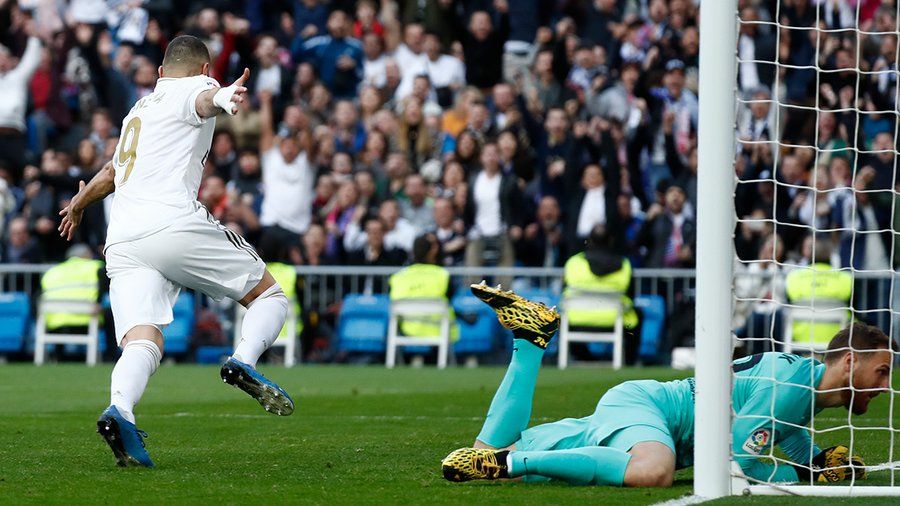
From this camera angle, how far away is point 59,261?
20.1 metres

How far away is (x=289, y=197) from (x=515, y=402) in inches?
506

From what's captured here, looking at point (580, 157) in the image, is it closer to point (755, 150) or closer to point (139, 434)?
point (755, 150)

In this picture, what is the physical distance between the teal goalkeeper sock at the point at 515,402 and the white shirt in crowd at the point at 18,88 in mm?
15474

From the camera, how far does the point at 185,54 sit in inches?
324

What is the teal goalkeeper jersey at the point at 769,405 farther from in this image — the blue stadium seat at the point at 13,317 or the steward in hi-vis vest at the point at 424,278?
the blue stadium seat at the point at 13,317

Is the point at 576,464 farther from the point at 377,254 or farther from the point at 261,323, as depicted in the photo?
the point at 377,254

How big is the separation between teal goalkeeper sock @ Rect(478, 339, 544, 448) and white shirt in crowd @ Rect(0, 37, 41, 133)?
15.5 m

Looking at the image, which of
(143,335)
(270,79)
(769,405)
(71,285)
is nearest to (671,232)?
(270,79)

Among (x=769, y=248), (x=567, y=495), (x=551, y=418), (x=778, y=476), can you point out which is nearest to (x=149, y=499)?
(x=567, y=495)

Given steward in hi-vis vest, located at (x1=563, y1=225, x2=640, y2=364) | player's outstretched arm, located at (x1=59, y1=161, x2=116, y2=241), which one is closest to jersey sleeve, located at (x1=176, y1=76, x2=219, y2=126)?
player's outstretched arm, located at (x1=59, y1=161, x2=116, y2=241)

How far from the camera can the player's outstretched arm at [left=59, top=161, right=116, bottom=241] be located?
8516 millimetres

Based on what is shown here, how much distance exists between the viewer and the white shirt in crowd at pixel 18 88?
21031 millimetres

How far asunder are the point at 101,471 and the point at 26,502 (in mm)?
1162

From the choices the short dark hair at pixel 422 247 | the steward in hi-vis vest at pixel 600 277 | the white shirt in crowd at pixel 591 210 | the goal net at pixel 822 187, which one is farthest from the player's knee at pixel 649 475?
the white shirt in crowd at pixel 591 210
